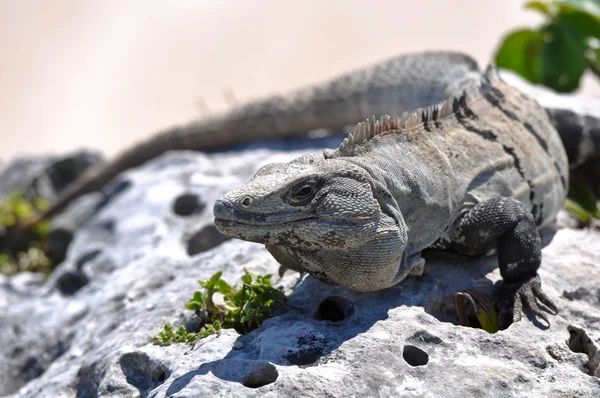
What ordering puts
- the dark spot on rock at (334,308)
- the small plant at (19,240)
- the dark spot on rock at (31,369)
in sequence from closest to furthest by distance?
1. the dark spot on rock at (334,308)
2. the dark spot on rock at (31,369)
3. the small plant at (19,240)

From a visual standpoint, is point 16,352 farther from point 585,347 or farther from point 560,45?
point 560,45

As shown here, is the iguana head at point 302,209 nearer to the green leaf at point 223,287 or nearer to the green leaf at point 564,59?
the green leaf at point 223,287

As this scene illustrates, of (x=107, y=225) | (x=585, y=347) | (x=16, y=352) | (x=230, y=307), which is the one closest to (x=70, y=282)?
(x=107, y=225)

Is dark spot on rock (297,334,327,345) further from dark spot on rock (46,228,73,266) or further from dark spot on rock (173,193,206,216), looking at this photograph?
dark spot on rock (46,228,73,266)

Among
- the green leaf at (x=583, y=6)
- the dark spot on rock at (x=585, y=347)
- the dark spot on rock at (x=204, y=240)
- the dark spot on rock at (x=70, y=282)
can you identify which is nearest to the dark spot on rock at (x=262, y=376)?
the dark spot on rock at (x=585, y=347)

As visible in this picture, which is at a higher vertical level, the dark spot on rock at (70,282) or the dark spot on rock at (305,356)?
the dark spot on rock at (305,356)

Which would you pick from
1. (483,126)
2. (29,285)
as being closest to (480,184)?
(483,126)
